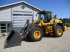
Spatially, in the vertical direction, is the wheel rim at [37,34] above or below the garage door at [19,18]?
below

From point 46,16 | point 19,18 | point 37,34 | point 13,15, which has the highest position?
point 13,15

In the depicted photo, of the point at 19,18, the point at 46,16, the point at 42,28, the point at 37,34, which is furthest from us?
the point at 19,18

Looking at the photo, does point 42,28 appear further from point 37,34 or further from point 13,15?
point 13,15

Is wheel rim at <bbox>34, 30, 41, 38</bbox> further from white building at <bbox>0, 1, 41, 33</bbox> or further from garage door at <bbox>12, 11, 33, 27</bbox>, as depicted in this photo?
garage door at <bbox>12, 11, 33, 27</bbox>

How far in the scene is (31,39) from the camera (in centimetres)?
1434

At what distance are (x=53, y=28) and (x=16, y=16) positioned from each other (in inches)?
448

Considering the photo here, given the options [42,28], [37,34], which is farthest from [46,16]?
[37,34]

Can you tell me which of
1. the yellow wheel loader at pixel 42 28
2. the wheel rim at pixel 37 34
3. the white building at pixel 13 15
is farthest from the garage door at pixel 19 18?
the wheel rim at pixel 37 34

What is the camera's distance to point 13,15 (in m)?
26.8

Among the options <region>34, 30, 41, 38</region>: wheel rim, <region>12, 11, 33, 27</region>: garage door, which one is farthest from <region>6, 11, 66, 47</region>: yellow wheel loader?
<region>12, 11, 33, 27</region>: garage door

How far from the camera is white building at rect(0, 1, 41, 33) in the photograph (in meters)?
26.5

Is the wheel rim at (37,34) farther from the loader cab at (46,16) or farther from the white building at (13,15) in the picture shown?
the white building at (13,15)

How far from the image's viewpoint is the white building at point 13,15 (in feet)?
86.9

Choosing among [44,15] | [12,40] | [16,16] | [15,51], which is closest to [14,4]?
[16,16]
